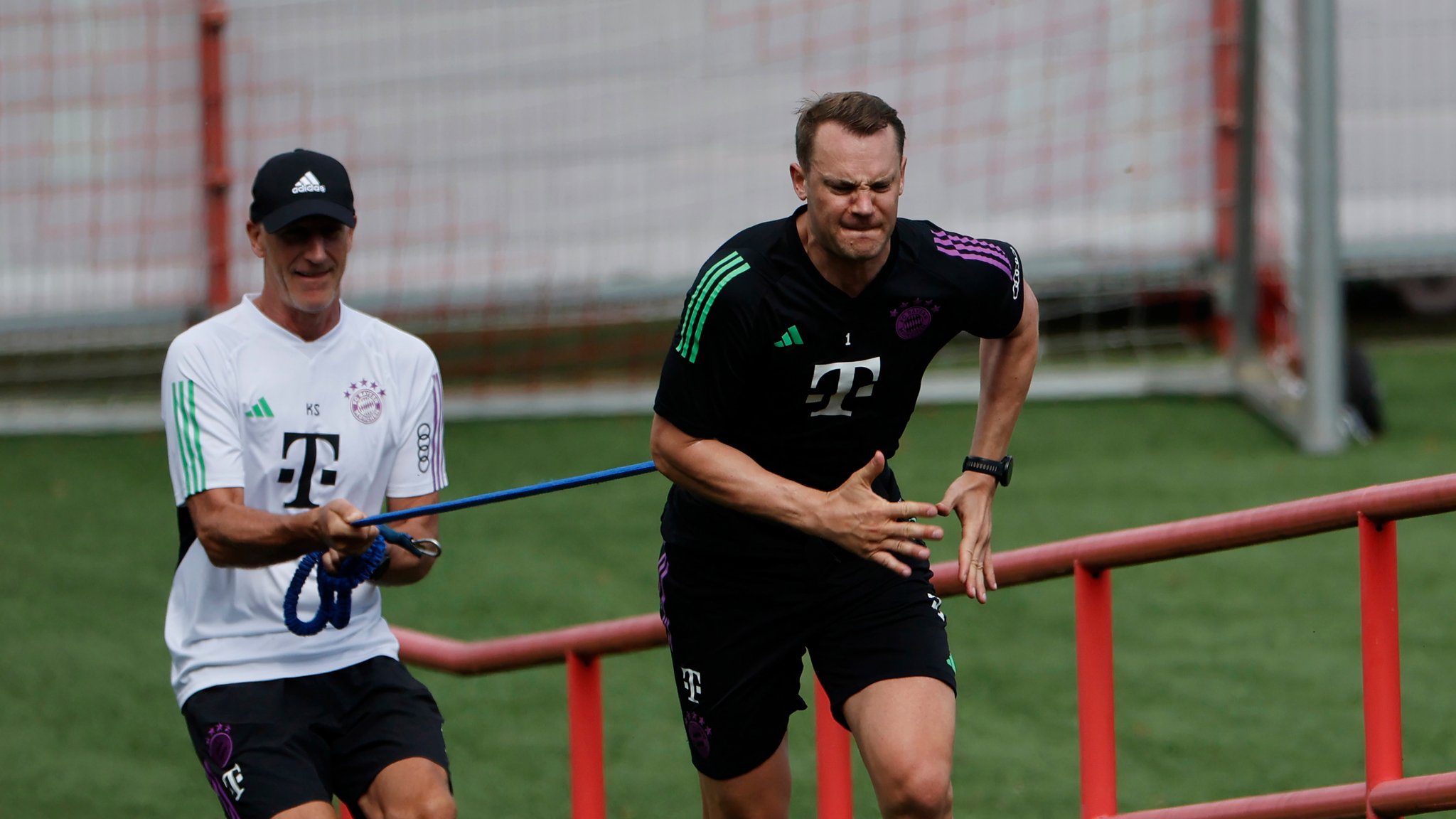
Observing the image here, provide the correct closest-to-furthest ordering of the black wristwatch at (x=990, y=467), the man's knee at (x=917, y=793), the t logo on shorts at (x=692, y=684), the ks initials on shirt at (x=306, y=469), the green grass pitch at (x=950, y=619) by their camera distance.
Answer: the man's knee at (x=917, y=793) → the black wristwatch at (x=990, y=467) → the t logo on shorts at (x=692, y=684) → the ks initials on shirt at (x=306, y=469) → the green grass pitch at (x=950, y=619)

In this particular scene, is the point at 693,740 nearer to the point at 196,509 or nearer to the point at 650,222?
the point at 196,509

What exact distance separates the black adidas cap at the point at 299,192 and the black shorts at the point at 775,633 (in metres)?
0.99

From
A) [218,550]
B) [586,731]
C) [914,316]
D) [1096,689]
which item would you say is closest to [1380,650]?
[1096,689]

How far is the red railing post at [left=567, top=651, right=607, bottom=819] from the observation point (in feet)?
13.9

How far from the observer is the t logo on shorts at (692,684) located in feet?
12.1

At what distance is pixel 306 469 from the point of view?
12.5 feet

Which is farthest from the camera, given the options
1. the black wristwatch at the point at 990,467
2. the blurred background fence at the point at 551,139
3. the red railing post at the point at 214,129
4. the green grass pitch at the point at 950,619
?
the blurred background fence at the point at 551,139

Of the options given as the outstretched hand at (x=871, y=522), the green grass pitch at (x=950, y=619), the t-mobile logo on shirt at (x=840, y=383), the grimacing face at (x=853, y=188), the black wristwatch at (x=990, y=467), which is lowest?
the green grass pitch at (x=950, y=619)

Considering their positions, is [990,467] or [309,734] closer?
[990,467]

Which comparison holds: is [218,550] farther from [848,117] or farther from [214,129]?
[214,129]

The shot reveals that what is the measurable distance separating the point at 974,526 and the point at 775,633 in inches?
18.1

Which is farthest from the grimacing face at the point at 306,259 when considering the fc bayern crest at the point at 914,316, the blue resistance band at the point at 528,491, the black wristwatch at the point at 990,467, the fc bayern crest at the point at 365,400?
the black wristwatch at the point at 990,467

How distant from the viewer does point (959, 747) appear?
5.66 meters

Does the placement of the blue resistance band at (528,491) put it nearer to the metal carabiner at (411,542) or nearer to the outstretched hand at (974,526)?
the metal carabiner at (411,542)
